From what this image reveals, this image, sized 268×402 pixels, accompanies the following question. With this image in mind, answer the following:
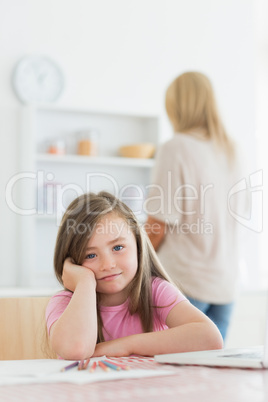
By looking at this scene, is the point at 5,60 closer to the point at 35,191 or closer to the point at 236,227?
the point at 35,191

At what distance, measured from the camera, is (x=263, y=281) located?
4371 mm

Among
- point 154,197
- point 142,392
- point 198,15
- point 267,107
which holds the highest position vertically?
point 198,15

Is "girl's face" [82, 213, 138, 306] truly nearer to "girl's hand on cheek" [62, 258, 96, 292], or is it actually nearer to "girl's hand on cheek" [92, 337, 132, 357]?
"girl's hand on cheek" [62, 258, 96, 292]

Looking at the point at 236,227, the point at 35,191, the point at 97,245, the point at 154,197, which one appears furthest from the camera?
the point at 35,191

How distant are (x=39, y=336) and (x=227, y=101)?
3.07 m

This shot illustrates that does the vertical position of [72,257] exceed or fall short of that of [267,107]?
it falls short

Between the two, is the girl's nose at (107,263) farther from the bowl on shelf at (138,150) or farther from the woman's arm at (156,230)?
the bowl on shelf at (138,150)

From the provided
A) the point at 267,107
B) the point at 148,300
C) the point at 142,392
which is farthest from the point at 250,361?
the point at 267,107

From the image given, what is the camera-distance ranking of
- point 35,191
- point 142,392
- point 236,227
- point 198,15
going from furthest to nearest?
point 198,15 < point 35,191 < point 236,227 < point 142,392

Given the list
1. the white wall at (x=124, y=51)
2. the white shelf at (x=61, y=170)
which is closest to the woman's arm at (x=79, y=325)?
the white shelf at (x=61, y=170)

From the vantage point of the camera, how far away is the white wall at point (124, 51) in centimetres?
363

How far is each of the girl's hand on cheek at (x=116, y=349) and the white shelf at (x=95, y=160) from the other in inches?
95.7

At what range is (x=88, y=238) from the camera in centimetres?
138

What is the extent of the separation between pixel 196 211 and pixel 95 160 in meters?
1.56
